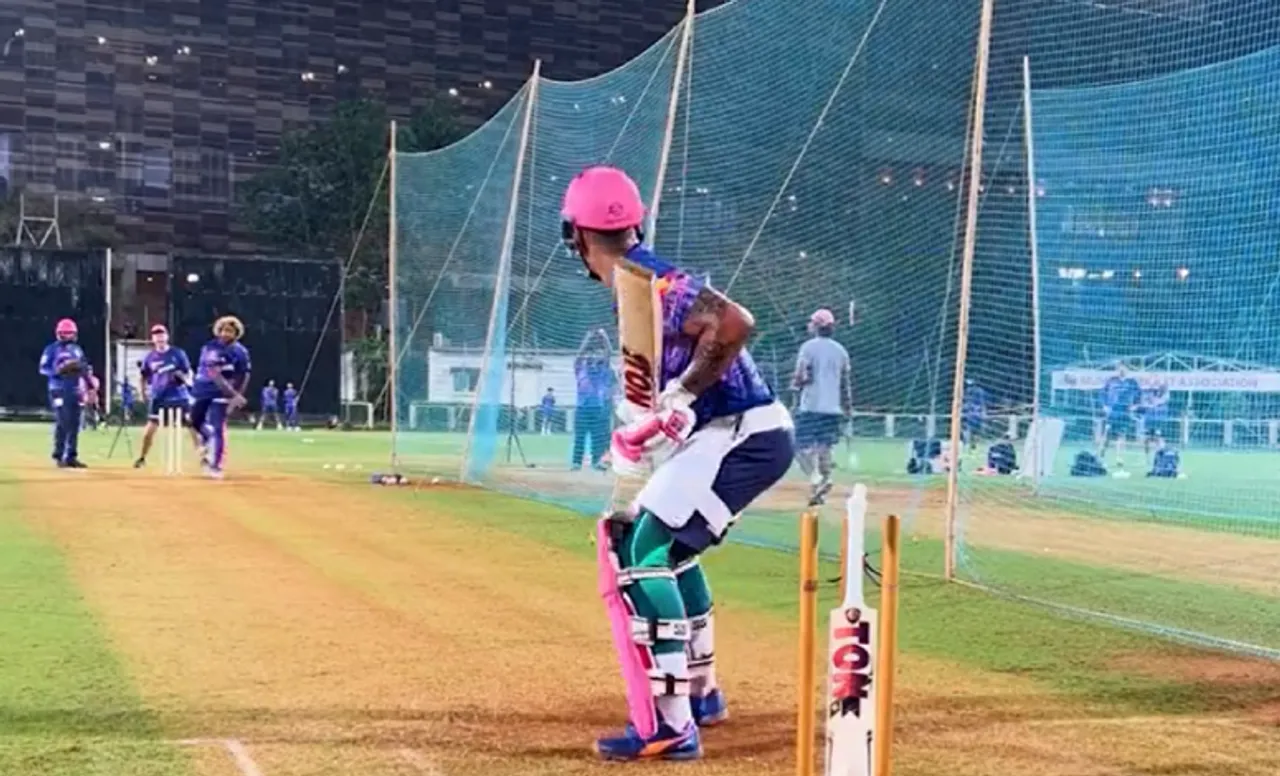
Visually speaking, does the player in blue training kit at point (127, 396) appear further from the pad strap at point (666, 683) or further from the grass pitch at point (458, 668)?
the pad strap at point (666, 683)

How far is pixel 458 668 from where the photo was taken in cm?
631

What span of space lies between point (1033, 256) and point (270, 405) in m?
27.9

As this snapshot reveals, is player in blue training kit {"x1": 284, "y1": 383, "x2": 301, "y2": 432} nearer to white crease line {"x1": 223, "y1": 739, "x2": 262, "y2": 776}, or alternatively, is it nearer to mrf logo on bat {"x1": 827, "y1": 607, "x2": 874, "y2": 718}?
white crease line {"x1": 223, "y1": 739, "x2": 262, "y2": 776}

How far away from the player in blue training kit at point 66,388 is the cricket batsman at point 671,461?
49.2 ft

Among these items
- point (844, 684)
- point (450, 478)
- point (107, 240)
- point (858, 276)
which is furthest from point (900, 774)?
point (107, 240)

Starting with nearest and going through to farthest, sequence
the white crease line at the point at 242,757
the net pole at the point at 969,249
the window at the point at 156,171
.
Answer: the white crease line at the point at 242,757
the net pole at the point at 969,249
the window at the point at 156,171

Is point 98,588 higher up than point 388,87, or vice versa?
point 388,87

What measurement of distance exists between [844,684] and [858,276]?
44.8ft

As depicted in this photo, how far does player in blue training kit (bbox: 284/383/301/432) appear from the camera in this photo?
39.2 meters

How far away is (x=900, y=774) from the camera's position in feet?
15.0

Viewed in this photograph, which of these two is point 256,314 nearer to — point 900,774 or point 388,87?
point 388,87

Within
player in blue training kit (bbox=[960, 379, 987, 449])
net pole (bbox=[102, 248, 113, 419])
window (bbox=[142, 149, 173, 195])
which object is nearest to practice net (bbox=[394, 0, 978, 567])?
player in blue training kit (bbox=[960, 379, 987, 449])

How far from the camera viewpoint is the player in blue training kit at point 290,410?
39200 mm

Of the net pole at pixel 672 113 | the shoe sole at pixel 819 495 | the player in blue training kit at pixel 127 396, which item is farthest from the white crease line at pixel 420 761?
the player in blue training kit at pixel 127 396
